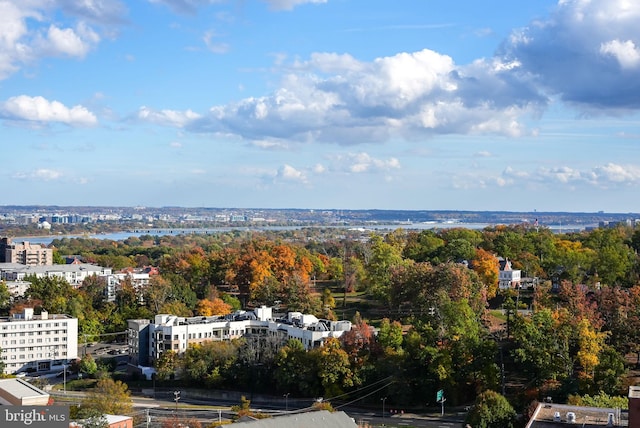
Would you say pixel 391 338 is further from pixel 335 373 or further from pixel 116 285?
pixel 116 285

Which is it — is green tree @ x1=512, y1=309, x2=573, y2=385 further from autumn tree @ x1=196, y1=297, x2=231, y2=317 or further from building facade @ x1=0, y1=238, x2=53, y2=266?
building facade @ x1=0, y1=238, x2=53, y2=266

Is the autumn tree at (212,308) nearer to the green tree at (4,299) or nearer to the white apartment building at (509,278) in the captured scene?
the green tree at (4,299)

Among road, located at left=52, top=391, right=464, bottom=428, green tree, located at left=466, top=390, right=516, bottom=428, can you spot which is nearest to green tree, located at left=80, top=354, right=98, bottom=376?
road, located at left=52, top=391, right=464, bottom=428

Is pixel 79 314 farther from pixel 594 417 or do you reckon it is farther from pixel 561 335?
pixel 594 417

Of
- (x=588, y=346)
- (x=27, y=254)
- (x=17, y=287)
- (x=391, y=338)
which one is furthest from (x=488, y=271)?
(x=27, y=254)

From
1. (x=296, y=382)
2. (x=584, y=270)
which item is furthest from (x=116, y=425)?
(x=584, y=270)
